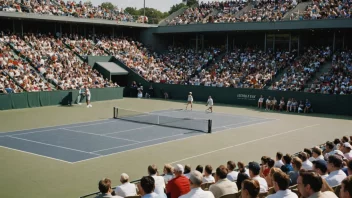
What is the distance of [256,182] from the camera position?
607cm

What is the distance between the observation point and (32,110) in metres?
35.0

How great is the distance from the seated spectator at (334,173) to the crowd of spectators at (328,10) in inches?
1421

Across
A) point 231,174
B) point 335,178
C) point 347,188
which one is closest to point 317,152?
point 231,174

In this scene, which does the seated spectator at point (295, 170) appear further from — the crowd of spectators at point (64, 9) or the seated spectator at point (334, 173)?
the crowd of spectators at point (64, 9)

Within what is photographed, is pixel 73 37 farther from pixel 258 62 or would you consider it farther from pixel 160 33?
pixel 258 62

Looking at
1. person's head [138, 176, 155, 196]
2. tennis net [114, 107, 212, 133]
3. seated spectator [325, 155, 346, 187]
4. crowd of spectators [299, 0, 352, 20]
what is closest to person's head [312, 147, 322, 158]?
seated spectator [325, 155, 346, 187]

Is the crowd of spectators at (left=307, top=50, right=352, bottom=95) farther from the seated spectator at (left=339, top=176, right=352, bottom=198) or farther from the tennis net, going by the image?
the seated spectator at (left=339, top=176, right=352, bottom=198)

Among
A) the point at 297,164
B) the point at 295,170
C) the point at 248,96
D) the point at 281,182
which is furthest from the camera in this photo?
the point at 248,96

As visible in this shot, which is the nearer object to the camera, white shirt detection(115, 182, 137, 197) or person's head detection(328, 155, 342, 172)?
person's head detection(328, 155, 342, 172)

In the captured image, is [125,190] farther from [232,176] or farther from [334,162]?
[334,162]

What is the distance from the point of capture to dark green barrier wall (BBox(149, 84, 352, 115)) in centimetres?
3509

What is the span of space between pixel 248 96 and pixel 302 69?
259 inches

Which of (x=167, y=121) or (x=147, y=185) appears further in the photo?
(x=167, y=121)

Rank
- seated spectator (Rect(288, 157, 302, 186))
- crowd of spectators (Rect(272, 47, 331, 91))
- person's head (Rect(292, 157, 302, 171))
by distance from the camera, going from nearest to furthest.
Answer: seated spectator (Rect(288, 157, 302, 186)) → person's head (Rect(292, 157, 302, 171)) → crowd of spectators (Rect(272, 47, 331, 91))
